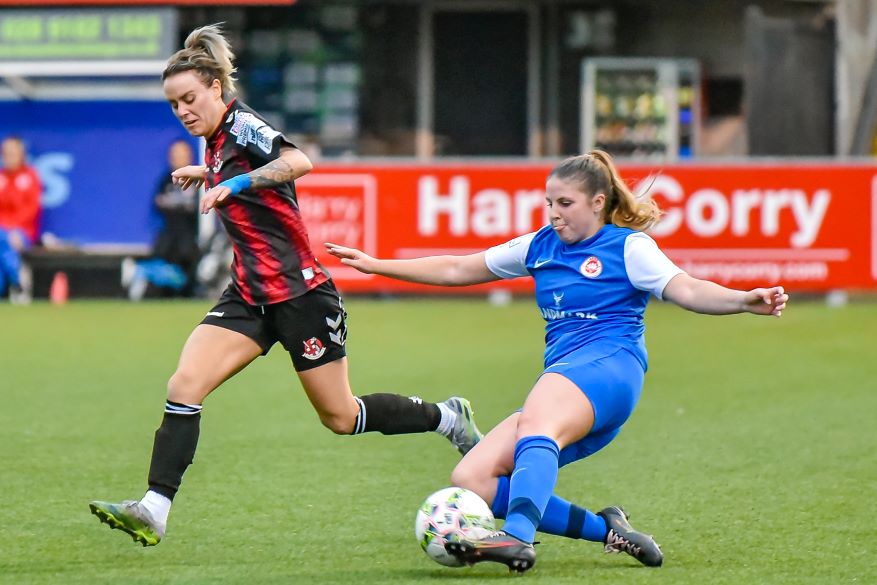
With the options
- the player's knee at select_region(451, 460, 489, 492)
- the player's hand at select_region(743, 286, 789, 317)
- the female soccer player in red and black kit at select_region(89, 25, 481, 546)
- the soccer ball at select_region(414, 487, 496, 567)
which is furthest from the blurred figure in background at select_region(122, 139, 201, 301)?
the player's hand at select_region(743, 286, 789, 317)

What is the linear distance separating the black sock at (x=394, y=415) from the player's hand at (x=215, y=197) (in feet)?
4.36

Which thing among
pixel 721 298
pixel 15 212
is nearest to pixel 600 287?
pixel 721 298

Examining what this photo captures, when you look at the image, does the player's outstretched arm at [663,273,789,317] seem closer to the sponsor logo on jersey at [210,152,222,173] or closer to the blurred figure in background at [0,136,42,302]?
the sponsor logo on jersey at [210,152,222,173]

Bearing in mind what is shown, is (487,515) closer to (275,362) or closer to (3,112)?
(275,362)

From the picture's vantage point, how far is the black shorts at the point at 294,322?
639 centimetres

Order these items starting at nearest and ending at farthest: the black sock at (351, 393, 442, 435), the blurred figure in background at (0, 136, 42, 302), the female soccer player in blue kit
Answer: the female soccer player in blue kit → the black sock at (351, 393, 442, 435) → the blurred figure in background at (0, 136, 42, 302)

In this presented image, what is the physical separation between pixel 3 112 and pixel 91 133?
3.61ft

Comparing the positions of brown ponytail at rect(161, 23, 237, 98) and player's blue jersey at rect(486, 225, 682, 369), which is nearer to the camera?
player's blue jersey at rect(486, 225, 682, 369)

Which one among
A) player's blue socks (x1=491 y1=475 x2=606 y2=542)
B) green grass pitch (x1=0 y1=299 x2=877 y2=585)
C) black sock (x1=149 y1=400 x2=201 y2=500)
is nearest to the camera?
player's blue socks (x1=491 y1=475 x2=606 y2=542)

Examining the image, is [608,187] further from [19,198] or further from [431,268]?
[19,198]

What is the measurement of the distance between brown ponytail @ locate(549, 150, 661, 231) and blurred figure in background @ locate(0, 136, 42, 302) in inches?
547

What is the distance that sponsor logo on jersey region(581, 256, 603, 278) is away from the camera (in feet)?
19.3

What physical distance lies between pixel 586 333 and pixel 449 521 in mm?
854

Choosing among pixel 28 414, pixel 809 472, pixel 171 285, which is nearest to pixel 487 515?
pixel 809 472
